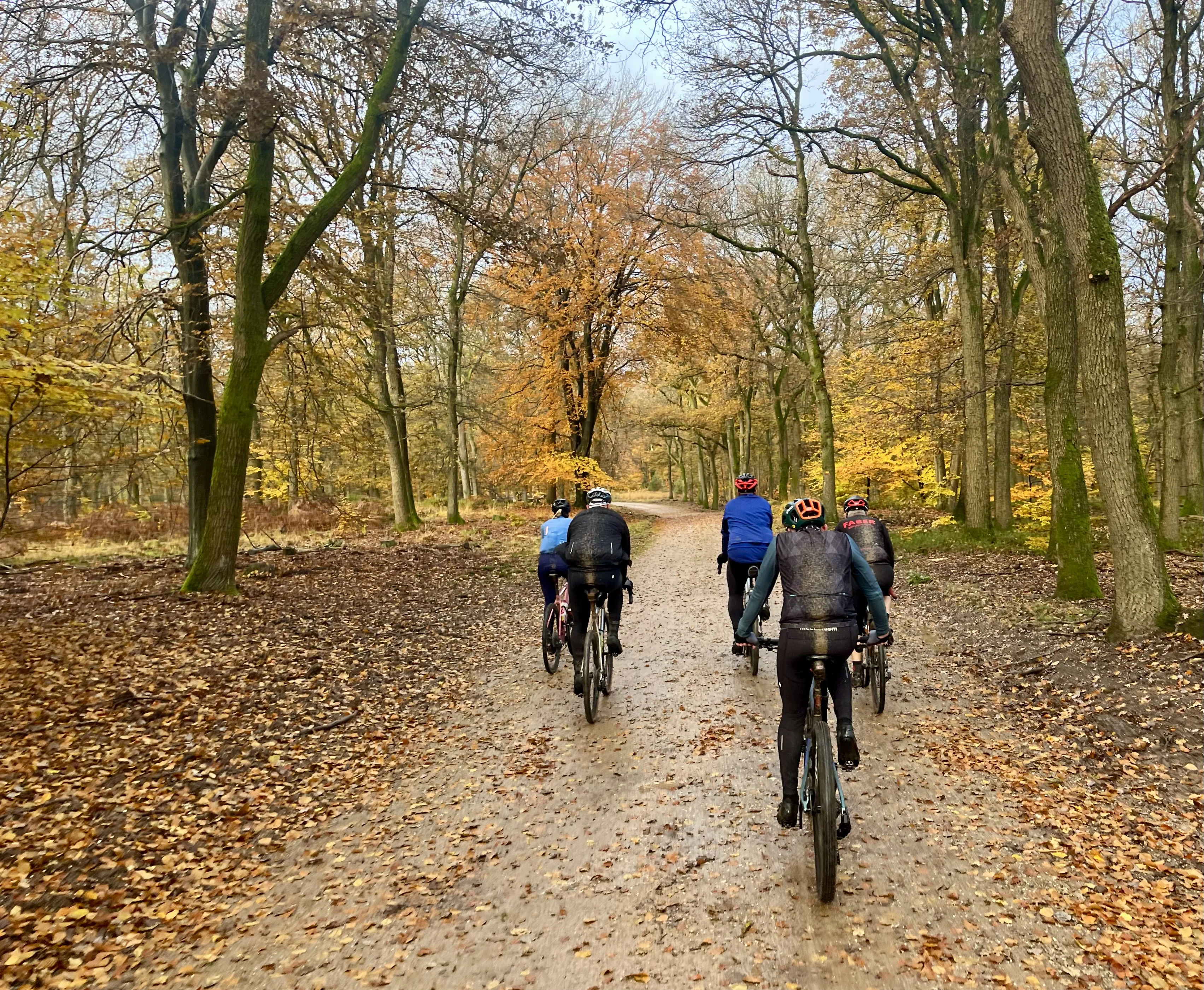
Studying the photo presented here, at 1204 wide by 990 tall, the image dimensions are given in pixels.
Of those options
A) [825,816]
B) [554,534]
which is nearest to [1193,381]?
[554,534]

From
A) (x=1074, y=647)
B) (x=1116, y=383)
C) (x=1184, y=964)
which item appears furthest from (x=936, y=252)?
(x=1184, y=964)

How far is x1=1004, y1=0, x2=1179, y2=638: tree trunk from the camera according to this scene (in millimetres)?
6953

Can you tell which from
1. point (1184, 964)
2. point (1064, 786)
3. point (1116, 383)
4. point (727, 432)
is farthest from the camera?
point (727, 432)

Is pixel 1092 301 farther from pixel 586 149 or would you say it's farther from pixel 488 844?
pixel 586 149

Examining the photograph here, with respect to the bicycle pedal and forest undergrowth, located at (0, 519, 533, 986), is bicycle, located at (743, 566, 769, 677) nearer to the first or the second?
the bicycle pedal

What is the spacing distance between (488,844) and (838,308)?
2469cm

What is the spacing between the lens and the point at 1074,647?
7.28 m

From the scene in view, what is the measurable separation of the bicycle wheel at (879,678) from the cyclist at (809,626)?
8.47ft

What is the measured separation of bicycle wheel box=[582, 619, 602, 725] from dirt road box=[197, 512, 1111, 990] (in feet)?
0.56

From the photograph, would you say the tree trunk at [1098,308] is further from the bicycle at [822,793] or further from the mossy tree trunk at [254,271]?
the mossy tree trunk at [254,271]

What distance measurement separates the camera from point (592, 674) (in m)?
6.61

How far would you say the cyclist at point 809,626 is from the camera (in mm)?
3898

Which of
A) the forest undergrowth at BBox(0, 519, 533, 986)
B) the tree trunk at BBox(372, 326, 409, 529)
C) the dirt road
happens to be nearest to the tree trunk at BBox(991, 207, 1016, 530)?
the dirt road

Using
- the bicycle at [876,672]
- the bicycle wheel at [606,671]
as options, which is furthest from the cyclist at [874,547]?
→ the bicycle wheel at [606,671]
